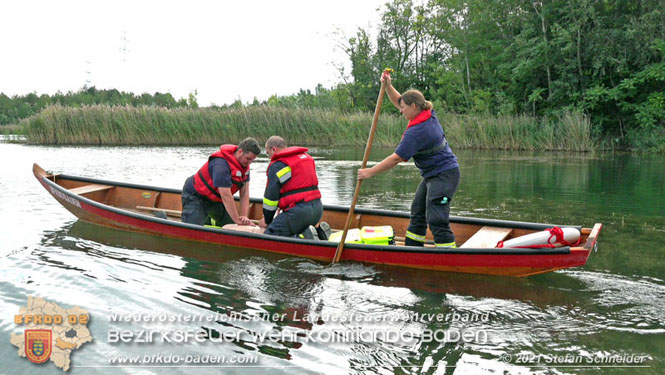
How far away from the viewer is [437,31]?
115 feet

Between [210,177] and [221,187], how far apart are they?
1.03 ft

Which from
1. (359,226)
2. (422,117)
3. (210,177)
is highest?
(422,117)

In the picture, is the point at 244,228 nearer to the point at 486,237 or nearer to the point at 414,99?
the point at 414,99

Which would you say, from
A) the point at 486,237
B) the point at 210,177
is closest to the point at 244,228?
the point at 210,177

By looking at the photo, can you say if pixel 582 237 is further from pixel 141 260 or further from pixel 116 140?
pixel 116 140

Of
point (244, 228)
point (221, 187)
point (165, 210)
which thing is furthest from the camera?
point (165, 210)

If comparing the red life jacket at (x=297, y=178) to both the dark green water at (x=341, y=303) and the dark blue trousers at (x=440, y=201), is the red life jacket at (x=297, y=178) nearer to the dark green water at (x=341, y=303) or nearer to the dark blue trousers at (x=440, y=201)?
the dark green water at (x=341, y=303)

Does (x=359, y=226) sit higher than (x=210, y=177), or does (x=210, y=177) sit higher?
(x=210, y=177)

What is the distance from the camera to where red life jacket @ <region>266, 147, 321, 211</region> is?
6.05 metres

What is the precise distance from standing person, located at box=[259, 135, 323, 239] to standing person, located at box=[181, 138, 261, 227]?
47 centimetres

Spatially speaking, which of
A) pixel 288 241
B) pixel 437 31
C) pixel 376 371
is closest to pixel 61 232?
pixel 288 241

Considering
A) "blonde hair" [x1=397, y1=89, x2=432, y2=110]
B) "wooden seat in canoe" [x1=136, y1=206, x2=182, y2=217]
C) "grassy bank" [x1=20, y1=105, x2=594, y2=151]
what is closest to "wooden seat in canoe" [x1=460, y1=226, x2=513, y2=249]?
"blonde hair" [x1=397, y1=89, x2=432, y2=110]

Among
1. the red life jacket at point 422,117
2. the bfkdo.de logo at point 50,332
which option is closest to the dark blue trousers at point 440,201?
the red life jacket at point 422,117

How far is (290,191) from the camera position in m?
6.16
